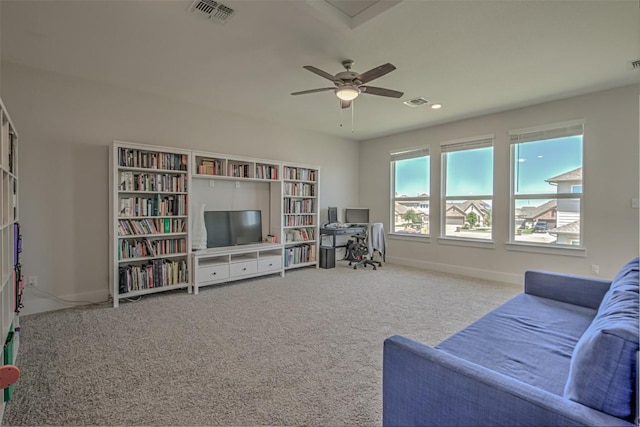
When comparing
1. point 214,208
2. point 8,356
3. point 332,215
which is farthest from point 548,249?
point 8,356

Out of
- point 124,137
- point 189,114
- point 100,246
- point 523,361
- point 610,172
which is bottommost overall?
point 523,361

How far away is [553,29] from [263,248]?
4.10 meters

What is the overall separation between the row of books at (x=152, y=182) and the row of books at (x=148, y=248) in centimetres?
65

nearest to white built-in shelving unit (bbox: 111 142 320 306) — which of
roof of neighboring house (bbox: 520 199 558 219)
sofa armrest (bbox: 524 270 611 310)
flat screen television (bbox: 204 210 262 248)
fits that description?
flat screen television (bbox: 204 210 262 248)

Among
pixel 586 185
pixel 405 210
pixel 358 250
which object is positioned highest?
pixel 586 185

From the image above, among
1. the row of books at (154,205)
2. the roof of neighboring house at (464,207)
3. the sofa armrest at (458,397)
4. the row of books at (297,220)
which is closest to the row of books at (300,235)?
the row of books at (297,220)

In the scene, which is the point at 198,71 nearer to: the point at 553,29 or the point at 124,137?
the point at 124,137

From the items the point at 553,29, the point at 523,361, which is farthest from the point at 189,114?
the point at 523,361

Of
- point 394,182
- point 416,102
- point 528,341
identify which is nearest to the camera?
point 528,341

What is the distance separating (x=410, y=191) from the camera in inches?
236

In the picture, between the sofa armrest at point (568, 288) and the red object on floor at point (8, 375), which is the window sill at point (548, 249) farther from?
the red object on floor at point (8, 375)

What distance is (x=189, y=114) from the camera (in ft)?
14.3

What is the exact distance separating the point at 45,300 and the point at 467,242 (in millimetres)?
5741

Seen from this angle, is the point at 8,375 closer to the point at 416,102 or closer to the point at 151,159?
the point at 151,159
